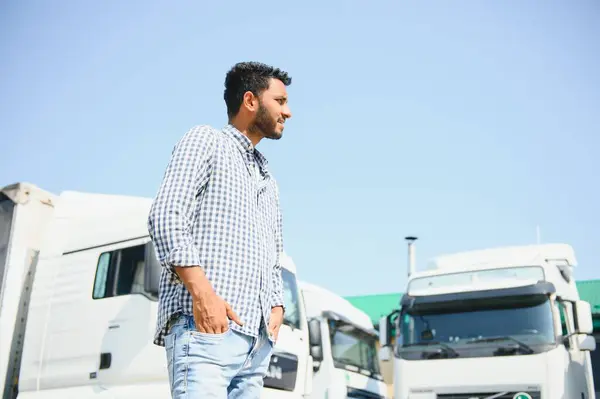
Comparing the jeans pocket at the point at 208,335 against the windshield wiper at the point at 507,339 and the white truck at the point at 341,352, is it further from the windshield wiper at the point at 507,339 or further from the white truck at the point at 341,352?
the white truck at the point at 341,352

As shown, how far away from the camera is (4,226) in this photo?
6.28 metres

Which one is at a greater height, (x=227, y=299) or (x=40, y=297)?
(x=40, y=297)

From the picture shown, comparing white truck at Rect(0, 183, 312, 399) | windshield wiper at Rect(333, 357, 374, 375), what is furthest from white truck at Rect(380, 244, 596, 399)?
white truck at Rect(0, 183, 312, 399)

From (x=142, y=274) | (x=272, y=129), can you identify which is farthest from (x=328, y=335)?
(x=272, y=129)

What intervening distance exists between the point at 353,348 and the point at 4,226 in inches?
227

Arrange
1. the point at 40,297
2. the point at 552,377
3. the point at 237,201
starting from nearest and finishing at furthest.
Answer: the point at 237,201, the point at 40,297, the point at 552,377

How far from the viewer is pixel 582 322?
25.2 feet

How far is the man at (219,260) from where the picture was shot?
1.97 metres

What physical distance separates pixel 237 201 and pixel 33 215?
4777 mm

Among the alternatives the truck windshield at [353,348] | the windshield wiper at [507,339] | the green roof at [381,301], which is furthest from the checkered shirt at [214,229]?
the green roof at [381,301]

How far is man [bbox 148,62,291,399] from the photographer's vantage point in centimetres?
197

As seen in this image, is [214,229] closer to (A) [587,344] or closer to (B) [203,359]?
(B) [203,359]

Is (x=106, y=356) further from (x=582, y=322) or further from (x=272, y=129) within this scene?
(x=582, y=322)

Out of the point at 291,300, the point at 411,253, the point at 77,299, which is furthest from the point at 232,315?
the point at 411,253
